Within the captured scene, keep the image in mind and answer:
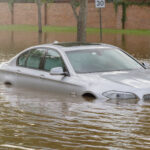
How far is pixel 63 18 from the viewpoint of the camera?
2537 inches

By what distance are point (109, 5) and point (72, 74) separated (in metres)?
48.1

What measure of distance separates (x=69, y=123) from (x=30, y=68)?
147 inches

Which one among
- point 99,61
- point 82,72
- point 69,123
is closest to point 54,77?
point 82,72

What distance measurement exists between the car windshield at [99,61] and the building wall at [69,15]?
39.2m

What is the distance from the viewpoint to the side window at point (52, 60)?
1248 cm

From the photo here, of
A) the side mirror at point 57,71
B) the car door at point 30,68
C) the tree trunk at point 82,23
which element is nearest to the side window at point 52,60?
the car door at point 30,68

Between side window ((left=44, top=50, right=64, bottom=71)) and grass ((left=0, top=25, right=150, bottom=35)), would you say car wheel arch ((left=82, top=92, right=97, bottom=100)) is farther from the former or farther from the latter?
grass ((left=0, top=25, right=150, bottom=35))

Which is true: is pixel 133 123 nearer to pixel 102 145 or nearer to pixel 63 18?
pixel 102 145

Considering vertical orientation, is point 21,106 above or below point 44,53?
below

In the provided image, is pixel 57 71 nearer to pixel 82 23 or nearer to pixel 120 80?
pixel 120 80

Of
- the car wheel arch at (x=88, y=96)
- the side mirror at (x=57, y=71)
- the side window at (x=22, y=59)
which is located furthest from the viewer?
the side window at (x=22, y=59)

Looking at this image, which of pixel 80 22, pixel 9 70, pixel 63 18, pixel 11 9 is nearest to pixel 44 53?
pixel 9 70

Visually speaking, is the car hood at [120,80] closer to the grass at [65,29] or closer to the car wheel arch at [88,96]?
the car wheel arch at [88,96]

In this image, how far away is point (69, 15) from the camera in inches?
2509
